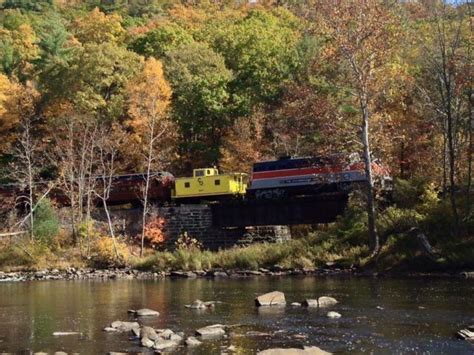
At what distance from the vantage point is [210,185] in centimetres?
4584

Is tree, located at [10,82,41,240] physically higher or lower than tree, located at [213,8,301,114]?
lower

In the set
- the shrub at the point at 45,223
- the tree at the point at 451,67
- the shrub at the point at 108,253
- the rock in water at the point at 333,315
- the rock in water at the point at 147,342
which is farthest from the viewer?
the shrub at the point at 45,223

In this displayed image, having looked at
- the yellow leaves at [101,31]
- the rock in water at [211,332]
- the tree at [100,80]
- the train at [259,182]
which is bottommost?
the rock in water at [211,332]

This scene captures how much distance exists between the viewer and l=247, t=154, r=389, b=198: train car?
39.0 meters

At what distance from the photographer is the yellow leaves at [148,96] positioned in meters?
50.9

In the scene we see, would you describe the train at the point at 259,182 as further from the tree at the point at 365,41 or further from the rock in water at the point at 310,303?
the rock in water at the point at 310,303

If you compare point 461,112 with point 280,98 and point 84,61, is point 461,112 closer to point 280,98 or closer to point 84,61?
point 280,98

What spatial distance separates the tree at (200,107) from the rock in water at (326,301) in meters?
32.3

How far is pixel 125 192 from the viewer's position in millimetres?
48281

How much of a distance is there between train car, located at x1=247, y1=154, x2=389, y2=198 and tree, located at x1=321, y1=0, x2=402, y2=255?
4292mm

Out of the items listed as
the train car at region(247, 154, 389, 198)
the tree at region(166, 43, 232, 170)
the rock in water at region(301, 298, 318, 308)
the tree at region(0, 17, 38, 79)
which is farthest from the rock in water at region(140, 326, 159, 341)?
the tree at region(0, 17, 38, 79)

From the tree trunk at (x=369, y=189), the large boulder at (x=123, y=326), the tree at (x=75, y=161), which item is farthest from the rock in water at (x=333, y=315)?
the tree at (x=75, y=161)

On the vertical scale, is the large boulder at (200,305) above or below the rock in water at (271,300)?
below

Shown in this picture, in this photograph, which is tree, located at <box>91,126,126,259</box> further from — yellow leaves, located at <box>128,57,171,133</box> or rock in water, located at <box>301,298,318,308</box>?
rock in water, located at <box>301,298,318,308</box>
